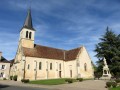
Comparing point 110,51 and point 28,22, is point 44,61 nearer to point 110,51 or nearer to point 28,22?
point 28,22

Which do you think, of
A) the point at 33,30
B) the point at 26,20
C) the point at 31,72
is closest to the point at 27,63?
the point at 31,72

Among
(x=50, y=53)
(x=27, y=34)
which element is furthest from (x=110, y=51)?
(x=27, y=34)

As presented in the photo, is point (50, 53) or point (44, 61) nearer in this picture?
point (44, 61)

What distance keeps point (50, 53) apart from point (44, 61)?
4535 mm

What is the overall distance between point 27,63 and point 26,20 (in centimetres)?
1542

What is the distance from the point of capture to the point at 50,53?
46.8 metres

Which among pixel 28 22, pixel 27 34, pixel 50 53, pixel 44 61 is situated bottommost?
pixel 44 61

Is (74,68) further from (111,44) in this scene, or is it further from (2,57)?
(2,57)

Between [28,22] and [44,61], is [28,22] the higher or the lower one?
the higher one

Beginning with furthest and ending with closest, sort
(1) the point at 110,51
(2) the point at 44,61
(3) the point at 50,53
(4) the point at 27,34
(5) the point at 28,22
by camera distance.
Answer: (5) the point at 28,22
(3) the point at 50,53
(4) the point at 27,34
(2) the point at 44,61
(1) the point at 110,51

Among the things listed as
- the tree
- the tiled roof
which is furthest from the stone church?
the tree

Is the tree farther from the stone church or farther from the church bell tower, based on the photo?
the church bell tower

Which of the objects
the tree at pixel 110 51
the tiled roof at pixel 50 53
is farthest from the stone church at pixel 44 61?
the tree at pixel 110 51

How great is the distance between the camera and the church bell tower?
4400cm
